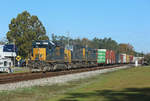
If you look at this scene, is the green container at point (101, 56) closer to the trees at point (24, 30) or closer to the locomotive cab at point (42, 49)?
the trees at point (24, 30)

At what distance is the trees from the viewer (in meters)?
53.4

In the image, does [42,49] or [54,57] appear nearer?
[42,49]

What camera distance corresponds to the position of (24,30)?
55.0 m

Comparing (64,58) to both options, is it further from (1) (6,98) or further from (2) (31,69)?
(1) (6,98)

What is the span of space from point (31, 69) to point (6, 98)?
13.6 meters

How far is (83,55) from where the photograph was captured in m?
35.2

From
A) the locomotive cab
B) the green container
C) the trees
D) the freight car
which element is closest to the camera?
the freight car

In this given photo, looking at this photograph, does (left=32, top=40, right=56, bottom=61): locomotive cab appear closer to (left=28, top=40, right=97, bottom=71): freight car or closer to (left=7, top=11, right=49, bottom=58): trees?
(left=28, top=40, right=97, bottom=71): freight car

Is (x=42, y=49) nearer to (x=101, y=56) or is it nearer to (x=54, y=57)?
(x=54, y=57)

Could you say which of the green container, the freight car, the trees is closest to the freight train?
the freight car

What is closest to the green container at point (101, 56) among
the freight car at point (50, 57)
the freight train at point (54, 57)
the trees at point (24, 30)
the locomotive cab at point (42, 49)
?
the freight train at point (54, 57)

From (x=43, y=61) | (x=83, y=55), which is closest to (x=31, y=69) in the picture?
(x=43, y=61)

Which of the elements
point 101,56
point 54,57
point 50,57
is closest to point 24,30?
point 101,56

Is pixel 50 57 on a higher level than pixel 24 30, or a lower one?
lower
